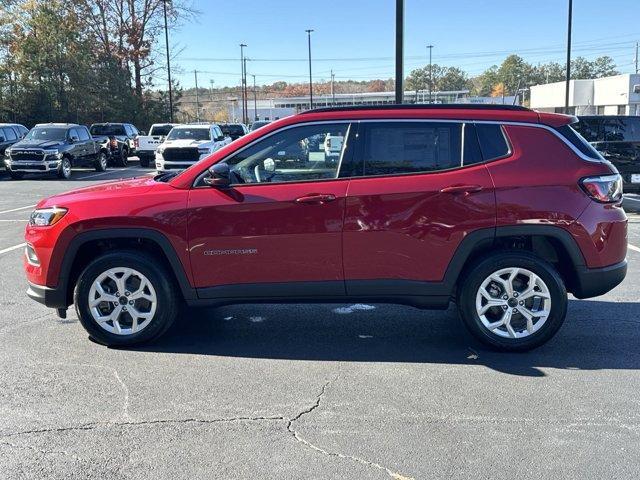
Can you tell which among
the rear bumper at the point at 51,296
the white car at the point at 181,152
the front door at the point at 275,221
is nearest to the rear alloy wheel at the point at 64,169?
the white car at the point at 181,152

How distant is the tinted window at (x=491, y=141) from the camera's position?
4.74m

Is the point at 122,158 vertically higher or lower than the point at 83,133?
lower

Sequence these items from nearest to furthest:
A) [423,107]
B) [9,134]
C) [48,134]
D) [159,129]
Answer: [423,107]
[48,134]
[9,134]
[159,129]

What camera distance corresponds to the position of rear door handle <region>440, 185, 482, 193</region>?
4.62 meters

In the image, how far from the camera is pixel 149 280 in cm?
486

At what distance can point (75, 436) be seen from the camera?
3547 mm

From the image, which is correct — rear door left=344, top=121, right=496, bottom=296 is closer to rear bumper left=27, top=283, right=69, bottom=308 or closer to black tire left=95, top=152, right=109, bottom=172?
rear bumper left=27, top=283, right=69, bottom=308

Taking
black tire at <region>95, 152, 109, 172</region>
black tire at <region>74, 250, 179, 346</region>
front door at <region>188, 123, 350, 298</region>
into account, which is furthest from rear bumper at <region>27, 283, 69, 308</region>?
black tire at <region>95, 152, 109, 172</region>

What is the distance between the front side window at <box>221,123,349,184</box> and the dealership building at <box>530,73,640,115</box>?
43.6 meters

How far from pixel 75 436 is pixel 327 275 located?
6.95ft

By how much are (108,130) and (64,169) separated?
9670 mm

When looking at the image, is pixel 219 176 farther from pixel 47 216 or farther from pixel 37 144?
pixel 37 144

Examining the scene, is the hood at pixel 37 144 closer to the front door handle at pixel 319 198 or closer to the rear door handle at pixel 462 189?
the front door handle at pixel 319 198

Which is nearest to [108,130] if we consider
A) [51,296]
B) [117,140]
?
[117,140]
